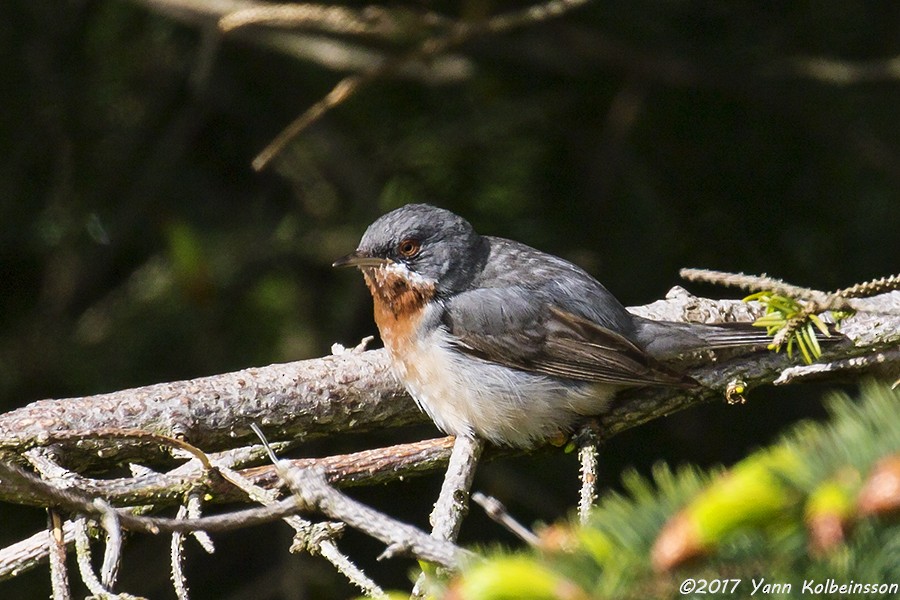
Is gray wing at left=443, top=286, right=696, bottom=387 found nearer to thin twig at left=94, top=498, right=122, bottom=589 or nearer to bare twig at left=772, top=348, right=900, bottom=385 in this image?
bare twig at left=772, top=348, right=900, bottom=385

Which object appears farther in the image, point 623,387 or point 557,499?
point 557,499

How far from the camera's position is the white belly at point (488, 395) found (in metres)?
3.77

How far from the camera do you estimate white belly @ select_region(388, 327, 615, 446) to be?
377 cm

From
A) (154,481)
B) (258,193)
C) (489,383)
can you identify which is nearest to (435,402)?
(489,383)

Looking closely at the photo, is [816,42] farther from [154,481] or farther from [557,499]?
[154,481]

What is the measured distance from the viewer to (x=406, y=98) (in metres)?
5.85

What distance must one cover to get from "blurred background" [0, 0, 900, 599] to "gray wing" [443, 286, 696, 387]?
1.02 meters

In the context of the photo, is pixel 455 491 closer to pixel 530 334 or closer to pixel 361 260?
pixel 530 334

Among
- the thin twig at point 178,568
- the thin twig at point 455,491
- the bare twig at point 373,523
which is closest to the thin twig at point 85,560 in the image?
the thin twig at point 178,568

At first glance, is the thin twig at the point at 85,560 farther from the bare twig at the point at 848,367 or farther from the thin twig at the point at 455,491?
the bare twig at the point at 848,367

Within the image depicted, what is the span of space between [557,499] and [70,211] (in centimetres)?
308

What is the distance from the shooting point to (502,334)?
4195mm

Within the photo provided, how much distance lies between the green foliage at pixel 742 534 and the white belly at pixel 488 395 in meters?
2.43

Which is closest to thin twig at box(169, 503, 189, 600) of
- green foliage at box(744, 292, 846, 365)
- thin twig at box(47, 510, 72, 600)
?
thin twig at box(47, 510, 72, 600)
